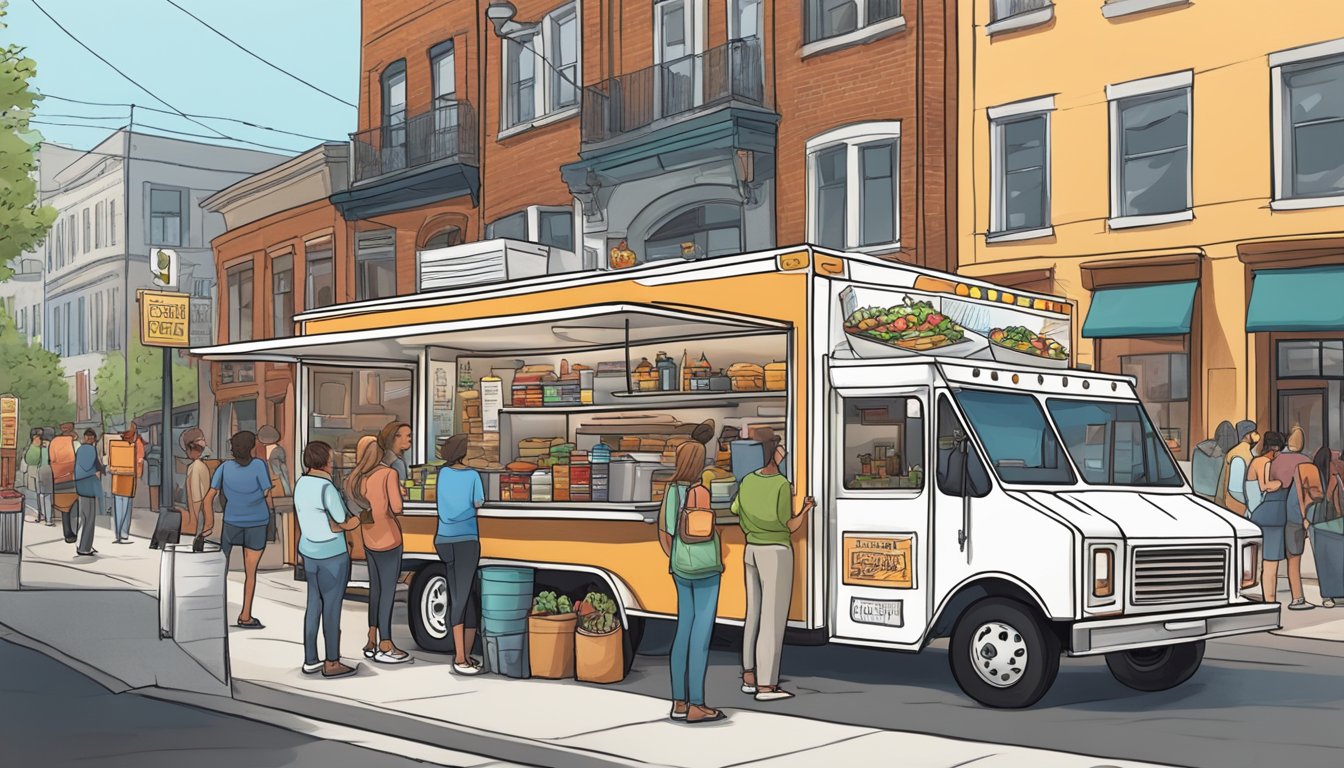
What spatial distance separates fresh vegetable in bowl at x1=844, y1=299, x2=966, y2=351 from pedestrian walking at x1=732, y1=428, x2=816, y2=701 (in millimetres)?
1381

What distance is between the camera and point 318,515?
36.3 ft

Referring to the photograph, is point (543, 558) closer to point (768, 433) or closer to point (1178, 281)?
point (768, 433)

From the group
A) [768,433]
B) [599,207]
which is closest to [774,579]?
[768,433]

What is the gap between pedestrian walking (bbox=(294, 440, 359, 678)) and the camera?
36.0ft

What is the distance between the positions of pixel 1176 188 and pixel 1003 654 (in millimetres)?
11105

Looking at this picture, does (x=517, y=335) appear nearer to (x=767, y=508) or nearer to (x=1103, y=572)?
(x=767, y=508)

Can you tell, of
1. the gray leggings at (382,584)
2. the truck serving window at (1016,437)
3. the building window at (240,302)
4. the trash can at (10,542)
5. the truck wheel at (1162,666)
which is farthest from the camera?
the building window at (240,302)

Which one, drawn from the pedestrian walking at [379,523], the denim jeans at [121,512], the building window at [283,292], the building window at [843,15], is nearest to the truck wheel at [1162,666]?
the pedestrian walking at [379,523]

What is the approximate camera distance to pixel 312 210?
108ft

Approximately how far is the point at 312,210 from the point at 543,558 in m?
22.3

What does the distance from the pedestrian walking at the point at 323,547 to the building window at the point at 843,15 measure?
42.1ft

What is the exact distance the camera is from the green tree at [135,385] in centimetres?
5641

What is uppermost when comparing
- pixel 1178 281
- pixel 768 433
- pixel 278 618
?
pixel 1178 281

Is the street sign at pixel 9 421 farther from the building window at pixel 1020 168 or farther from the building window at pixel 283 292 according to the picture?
the building window at pixel 1020 168
